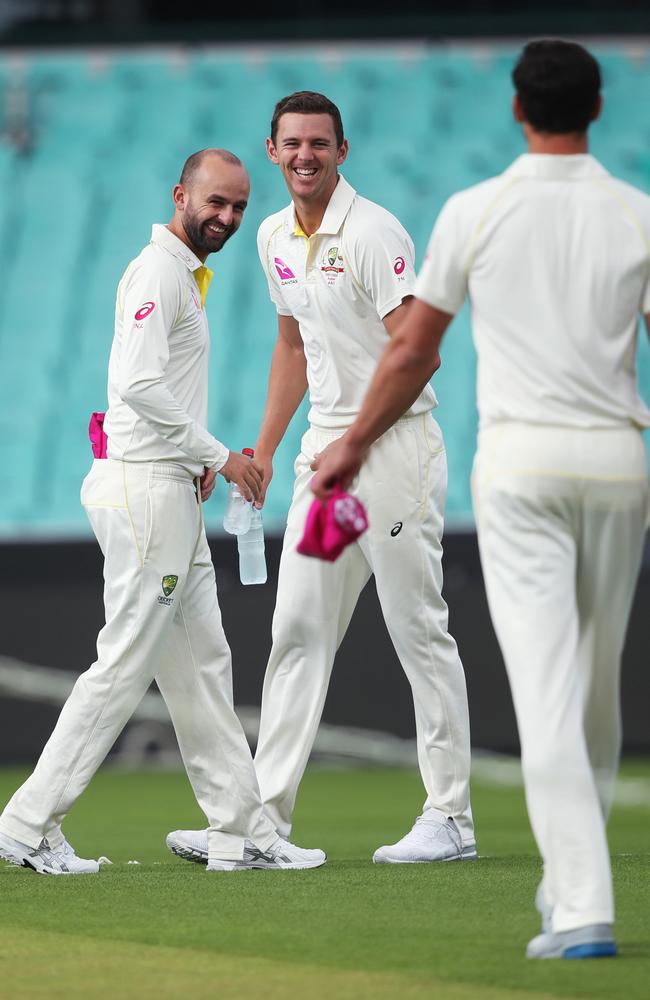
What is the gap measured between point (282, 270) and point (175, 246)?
485 millimetres

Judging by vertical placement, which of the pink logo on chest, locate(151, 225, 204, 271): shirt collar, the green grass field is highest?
locate(151, 225, 204, 271): shirt collar

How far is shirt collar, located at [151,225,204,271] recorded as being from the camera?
208 inches

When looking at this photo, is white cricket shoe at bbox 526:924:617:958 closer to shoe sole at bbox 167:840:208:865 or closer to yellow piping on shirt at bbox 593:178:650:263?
yellow piping on shirt at bbox 593:178:650:263

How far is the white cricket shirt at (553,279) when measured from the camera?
3613mm

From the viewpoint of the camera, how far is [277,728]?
5.54 meters

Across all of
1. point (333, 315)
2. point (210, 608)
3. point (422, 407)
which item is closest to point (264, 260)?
point (333, 315)

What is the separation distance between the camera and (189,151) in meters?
13.8

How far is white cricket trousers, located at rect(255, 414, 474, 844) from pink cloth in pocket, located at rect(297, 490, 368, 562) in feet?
5.37

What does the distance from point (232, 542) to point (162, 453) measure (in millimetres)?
5199

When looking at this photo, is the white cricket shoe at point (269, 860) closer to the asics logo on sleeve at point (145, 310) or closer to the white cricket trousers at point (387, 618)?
the white cricket trousers at point (387, 618)

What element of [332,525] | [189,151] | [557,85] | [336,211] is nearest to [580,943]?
[332,525]

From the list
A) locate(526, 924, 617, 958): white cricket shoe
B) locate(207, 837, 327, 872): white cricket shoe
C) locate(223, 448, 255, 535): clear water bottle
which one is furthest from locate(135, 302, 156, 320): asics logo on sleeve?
locate(526, 924, 617, 958): white cricket shoe

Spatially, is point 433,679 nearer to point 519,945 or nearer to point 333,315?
point 333,315

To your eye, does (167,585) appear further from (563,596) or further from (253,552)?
(563,596)
